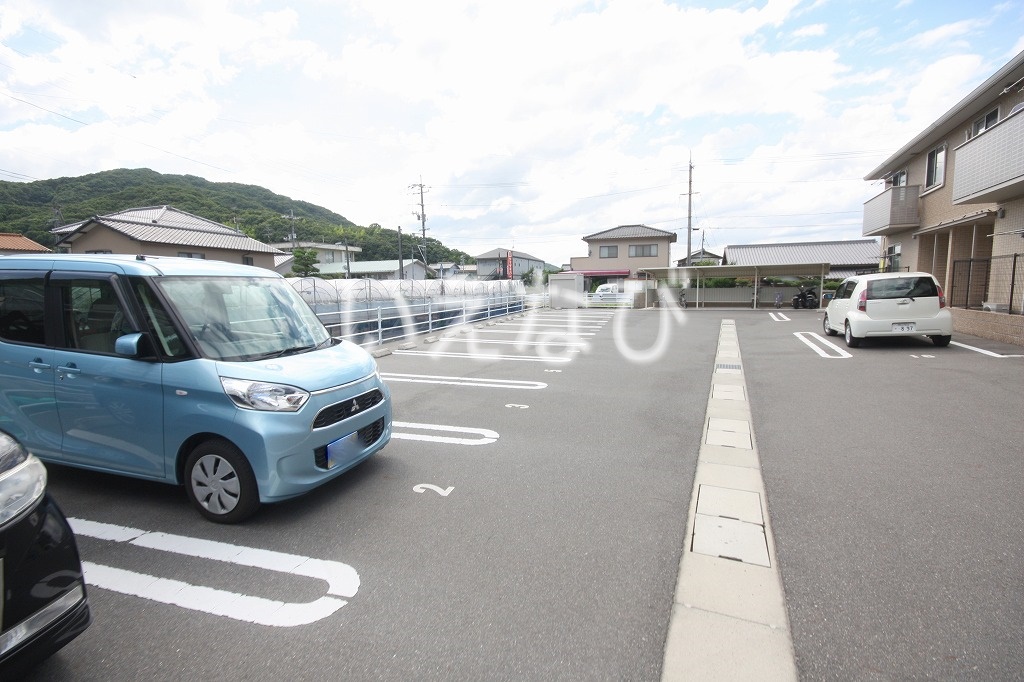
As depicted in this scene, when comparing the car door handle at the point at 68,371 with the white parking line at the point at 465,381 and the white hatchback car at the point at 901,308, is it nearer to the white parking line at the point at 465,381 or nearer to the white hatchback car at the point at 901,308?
the white parking line at the point at 465,381

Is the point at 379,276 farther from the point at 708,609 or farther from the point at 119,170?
the point at 708,609

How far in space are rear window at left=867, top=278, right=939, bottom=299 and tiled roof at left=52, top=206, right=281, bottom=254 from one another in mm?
28055

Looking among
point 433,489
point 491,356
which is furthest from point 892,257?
point 433,489

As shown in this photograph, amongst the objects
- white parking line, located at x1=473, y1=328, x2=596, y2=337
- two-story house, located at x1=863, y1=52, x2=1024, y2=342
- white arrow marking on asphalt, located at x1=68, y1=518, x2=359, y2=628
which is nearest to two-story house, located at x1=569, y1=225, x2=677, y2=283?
two-story house, located at x1=863, y1=52, x2=1024, y2=342

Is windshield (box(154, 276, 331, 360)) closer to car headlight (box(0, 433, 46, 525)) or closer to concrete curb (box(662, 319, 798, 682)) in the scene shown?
car headlight (box(0, 433, 46, 525))

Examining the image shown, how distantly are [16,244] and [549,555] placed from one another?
34.1m

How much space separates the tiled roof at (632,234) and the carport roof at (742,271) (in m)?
10.8

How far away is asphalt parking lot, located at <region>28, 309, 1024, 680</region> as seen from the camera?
1960mm

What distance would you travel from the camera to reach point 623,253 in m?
40.8

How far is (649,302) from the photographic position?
28.0m

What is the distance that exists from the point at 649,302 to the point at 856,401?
22.8 metres

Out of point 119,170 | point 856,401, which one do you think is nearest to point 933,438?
point 856,401

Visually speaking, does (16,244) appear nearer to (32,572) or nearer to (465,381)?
(465,381)

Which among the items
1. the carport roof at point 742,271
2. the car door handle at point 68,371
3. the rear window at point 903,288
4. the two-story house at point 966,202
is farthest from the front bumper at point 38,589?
the carport roof at point 742,271
